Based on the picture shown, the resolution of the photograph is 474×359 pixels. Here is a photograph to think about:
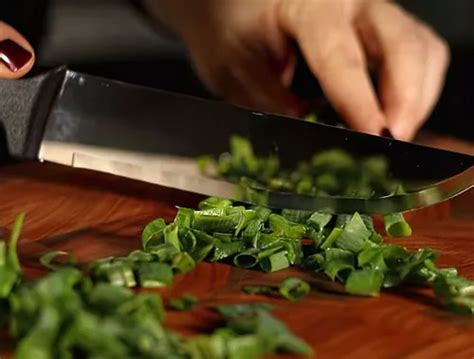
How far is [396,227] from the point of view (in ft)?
3.76

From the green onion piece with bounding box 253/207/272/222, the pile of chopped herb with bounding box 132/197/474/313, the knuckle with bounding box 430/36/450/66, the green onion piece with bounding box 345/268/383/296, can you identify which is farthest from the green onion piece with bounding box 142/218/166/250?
the knuckle with bounding box 430/36/450/66

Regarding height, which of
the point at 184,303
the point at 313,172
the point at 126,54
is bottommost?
the point at 184,303

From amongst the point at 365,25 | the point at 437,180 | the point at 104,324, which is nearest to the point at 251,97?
the point at 365,25

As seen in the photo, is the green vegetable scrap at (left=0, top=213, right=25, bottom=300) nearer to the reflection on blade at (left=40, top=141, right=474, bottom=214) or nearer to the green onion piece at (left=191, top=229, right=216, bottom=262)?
the green onion piece at (left=191, top=229, right=216, bottom=262)

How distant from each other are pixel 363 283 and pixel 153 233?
0.24 metres

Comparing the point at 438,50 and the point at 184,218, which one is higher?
the point at 438,50

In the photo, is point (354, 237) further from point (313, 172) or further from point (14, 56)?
point (14, 56)

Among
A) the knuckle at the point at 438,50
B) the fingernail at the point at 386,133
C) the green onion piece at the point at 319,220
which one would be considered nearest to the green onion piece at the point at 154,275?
the green onion piece at the point at 319,220

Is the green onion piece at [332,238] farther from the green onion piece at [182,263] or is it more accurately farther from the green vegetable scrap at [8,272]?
the green vegetable scrap at [8,272]

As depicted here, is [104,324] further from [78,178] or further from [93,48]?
[93,48]

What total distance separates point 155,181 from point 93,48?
1.21m

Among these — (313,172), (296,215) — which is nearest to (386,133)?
(313,172)

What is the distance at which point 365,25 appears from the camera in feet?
5.43

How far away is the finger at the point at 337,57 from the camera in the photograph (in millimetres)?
1474
